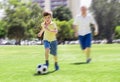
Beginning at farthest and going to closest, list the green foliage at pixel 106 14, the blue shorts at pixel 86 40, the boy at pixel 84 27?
the green foliage at pixel 106 14
the boy at pixel 84 27
the blue shorts at pixel 86 40

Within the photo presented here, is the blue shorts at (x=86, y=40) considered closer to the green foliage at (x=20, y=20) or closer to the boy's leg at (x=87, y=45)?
the boy's leg at (x=87, y=45)

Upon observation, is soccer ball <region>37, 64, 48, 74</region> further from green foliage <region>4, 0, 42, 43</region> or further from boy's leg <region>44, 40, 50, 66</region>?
green foliage <region>4, 0, 42, 43</region>

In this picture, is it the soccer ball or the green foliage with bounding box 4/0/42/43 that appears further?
the green foliage with bounding box 4/0/42/43

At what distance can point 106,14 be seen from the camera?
283 feet

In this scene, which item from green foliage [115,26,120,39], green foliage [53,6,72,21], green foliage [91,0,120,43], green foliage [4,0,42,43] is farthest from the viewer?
green foliage [53,6,72,21]

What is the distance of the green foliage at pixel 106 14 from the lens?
8669 cm

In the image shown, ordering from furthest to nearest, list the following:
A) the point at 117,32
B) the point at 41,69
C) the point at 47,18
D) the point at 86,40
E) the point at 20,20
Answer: the point at 117,32
the point at 20,20
the point at 86,40
the point at 47,18
the point at 41,69

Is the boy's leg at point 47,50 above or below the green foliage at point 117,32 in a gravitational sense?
above

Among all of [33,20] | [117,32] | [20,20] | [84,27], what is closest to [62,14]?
[117,32]

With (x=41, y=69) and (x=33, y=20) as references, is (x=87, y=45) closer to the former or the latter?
(x=41, y=69)

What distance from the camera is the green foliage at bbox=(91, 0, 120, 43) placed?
86688mm

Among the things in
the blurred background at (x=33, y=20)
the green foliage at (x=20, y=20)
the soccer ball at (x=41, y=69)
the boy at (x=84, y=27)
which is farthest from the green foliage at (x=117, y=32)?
the soccer ball at (x=41, y=69)

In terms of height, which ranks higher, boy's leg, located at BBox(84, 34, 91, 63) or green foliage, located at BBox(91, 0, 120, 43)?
boy's leg, located at BBox(84, 34, 91, 63)

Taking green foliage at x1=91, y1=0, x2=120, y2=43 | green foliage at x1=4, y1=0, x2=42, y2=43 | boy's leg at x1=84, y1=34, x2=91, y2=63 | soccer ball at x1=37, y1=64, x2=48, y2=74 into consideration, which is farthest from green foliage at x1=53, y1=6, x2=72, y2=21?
soccer ball at x1=37, y1=64, x2=48, y2=74
